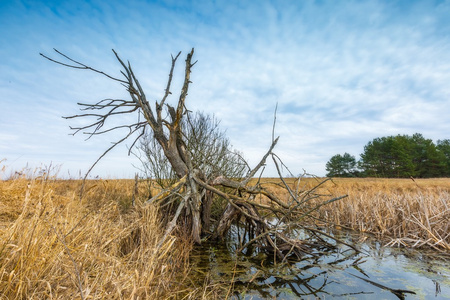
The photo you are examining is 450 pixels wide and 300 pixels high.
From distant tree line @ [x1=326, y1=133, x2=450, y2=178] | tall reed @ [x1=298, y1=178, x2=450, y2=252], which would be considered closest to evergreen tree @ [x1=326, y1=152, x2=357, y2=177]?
distant tree line @ [x1=326, y1=133, x2=450, y2=178]

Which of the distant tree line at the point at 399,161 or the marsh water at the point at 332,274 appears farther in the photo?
the distant tree line at the point at 399,161

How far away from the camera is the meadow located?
1909 mm

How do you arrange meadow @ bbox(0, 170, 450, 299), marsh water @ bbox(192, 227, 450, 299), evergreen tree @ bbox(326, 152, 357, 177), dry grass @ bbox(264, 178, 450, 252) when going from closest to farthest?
1. meadow @ bbox(0, 170, 450, 299)
2. marsh water @ bbox(192, 227, 450, 299)
3. dry grass @ bbox(264, 178, 450, 252)
4. evergreen tree @ bbox(326, 152, 357, 177)

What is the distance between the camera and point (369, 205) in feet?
22.3

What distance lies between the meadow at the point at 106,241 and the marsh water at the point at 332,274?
1.25 ft

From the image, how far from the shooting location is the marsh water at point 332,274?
9.59 feet

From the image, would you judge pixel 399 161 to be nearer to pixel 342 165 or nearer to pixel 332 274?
pixel 342 165

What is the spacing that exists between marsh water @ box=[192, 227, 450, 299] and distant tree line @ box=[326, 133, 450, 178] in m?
45.0

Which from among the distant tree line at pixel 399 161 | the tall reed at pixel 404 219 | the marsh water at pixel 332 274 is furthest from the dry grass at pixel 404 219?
the distant tree line at pixel 399 161

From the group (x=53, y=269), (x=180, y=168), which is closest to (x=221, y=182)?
(x=180, y=168)

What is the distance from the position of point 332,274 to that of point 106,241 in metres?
3.25

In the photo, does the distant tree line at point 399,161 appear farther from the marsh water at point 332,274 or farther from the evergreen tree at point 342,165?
the marsh water at point 332,274

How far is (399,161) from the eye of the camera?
44.3 metres

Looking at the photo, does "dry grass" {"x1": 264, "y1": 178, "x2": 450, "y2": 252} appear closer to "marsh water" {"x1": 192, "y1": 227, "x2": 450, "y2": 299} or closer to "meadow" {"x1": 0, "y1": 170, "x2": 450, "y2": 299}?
"meadow" {"x1": 0, "y1": 170, "x2": 450, "y2": 299}
